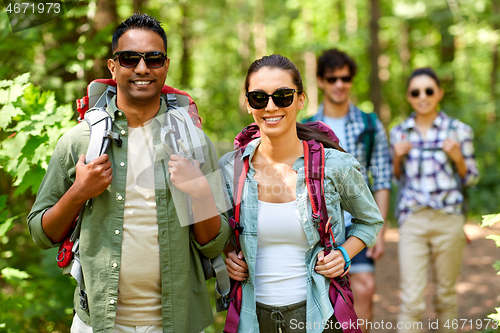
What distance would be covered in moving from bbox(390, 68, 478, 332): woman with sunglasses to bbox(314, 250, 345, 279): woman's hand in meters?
2.24

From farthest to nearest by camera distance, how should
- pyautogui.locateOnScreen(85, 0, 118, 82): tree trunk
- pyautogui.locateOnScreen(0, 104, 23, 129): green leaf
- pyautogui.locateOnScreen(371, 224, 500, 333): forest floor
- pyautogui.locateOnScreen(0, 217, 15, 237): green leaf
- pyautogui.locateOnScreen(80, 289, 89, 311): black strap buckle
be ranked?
pyautogui.locateOnScreen(371, 224, 500, 333): forest floor
pyautogui.locateOnScreen(85, 0, 118, 82): tree trunk
pyautogui.locateOnScreen(0, 217, 15, 237): green leaf
pyautogui.locateOnScreen(0, 104, 23, 129): green leaf
pyautogui.locateOnScreen(80, 289, 89, 311): black strap buckle

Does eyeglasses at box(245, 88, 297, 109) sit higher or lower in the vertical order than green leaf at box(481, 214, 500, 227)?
higher

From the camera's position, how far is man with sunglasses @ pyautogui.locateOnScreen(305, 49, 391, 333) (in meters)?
3.96

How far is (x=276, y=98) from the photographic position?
2.43m

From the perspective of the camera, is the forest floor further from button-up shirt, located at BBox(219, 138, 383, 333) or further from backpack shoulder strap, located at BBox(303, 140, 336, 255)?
backpack shoulder strap, located at BBox(303, 140, 336, 255)

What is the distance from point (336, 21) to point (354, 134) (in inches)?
680

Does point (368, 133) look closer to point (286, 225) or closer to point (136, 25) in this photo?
point (286, 225)

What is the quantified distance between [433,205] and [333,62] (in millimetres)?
1793

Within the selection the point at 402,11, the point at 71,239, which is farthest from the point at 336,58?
the point at 402,11

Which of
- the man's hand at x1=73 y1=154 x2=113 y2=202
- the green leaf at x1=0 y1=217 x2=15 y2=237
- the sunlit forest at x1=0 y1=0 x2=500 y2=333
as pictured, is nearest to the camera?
the man's hand at x1=73 y1=154 x2=113 y2=202

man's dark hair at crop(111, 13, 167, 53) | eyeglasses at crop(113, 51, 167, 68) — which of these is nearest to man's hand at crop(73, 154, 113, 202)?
eyeglasses at crop(113, 51, 167, 68)

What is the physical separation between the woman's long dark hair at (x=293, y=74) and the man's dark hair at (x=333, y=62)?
1.71 meters

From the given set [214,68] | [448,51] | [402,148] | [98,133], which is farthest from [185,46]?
[98,133]

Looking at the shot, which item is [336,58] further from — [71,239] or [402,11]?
[402,11]
